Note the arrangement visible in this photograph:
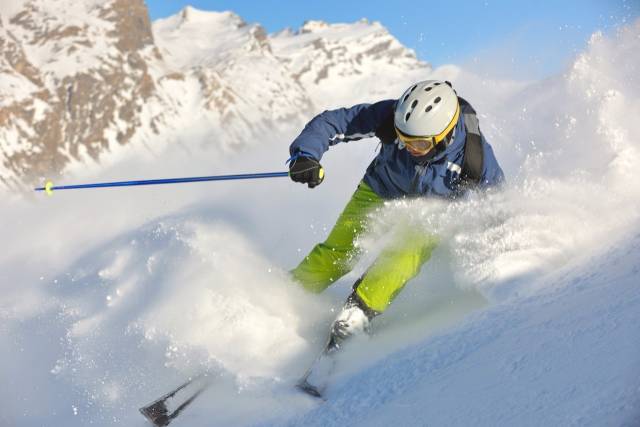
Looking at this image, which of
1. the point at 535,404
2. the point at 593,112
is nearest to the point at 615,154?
the point at 593,112

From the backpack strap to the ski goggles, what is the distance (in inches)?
7.0

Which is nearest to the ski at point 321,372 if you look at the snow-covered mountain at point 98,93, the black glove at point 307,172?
the black glove at point 307,172

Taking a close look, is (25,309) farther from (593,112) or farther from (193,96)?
(193,96)

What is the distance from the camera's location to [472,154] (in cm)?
434

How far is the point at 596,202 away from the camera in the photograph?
4770mm

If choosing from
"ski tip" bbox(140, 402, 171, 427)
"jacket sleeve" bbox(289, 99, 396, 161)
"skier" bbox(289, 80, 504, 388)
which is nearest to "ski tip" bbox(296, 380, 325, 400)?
"skier" bbox(289, 80, 504, 388)

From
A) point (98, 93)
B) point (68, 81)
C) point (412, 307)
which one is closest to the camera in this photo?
point (412, 307)

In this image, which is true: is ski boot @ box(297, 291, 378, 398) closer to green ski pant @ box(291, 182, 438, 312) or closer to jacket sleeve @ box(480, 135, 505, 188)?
green ski pant @ box(291, 182, 438, 312)

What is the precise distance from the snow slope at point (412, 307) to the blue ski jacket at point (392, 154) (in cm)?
16

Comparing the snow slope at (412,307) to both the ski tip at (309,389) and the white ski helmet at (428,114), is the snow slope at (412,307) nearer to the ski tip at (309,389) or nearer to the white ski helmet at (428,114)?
the ski tip at (309,389)

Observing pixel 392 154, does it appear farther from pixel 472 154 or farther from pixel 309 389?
pixel 309 389

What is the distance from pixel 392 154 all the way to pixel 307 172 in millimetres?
783

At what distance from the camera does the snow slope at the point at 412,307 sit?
8.28 ft

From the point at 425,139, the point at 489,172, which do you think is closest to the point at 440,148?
the point at 425,139
